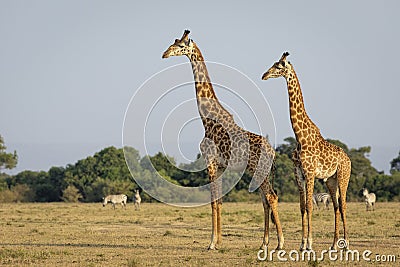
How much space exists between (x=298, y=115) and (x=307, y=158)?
1033mm

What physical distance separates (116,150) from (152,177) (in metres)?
34.9

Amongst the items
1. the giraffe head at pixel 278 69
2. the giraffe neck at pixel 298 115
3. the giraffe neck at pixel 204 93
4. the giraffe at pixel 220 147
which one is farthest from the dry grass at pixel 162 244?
the giraffe head at pixel 278 69

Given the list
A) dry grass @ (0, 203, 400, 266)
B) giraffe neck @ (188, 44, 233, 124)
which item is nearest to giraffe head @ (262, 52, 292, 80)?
giraffe neck @ (188, 44, 233, 124)

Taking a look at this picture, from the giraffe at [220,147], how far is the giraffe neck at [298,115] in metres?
0.90

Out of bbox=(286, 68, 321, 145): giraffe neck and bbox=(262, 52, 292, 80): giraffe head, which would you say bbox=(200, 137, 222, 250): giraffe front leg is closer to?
bbox=(286, 68, 321, 145): giraffe neck

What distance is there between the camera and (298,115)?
1417 centimetres

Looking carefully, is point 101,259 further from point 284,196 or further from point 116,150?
point 116,150

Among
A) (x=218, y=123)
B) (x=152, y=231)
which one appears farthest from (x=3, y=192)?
(x=218, y=123)

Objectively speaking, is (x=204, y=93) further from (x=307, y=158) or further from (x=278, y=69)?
(x=307, y=158)

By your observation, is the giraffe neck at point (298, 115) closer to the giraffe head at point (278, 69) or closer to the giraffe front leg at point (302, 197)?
the giraffe head at point (278, 69)

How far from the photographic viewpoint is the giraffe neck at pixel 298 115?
14.0m

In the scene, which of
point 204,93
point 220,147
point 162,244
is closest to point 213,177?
point 220,147

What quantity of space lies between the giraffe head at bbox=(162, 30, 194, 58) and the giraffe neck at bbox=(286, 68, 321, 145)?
8.09 feet

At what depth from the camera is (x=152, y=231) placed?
20.9 meters
